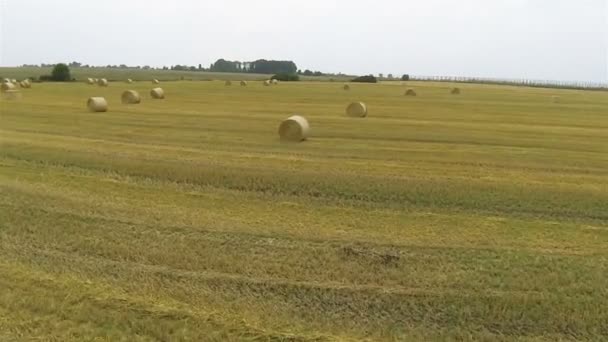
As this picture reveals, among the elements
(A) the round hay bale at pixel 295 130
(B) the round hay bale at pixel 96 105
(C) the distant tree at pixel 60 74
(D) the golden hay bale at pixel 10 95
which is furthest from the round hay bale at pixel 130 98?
(C) the distant tree at pixel 60 74

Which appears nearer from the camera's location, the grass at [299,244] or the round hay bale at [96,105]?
the grass at [299,244]

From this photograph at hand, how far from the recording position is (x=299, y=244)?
733cm

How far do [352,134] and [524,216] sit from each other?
10391 millimetres

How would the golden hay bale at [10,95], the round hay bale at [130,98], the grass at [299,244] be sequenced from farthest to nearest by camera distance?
the golden hay bale at [10,95] → the round hay bale at [130,98] → the grass at [299,244]

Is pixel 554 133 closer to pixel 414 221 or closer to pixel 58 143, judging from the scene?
pixel 414 221

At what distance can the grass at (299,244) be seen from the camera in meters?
5.32

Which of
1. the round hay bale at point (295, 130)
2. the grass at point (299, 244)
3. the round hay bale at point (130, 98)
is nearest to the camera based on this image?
the grass at point (299, 244)

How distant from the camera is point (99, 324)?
5.04 m

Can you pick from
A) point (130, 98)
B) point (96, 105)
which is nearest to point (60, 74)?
point (130, 98)

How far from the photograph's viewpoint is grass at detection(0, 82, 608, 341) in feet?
17.5

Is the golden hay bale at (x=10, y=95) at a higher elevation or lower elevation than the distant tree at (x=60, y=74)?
Result: lower

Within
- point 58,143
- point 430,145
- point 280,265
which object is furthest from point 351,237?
point 58,143

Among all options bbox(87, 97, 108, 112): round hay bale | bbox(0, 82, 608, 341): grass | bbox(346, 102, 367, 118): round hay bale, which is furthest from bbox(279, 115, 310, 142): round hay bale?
bbox(87, 97, 108, 112): round hay bale

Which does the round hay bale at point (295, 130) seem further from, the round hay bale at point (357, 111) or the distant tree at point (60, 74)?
the distant tree at point (60, 74)
